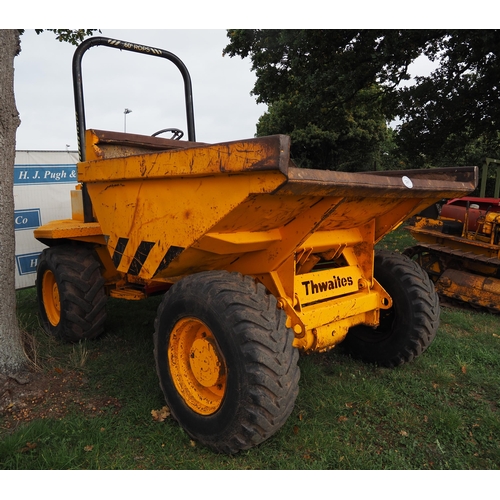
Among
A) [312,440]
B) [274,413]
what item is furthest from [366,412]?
[274,413]

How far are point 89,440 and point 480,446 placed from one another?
7.83 feet

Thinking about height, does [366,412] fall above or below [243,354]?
below

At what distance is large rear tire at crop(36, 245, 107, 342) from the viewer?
3.82 m

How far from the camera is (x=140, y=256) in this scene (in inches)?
119

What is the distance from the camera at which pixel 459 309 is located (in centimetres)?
564

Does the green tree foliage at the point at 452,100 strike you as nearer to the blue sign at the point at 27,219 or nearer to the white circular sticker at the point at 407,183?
the white circular sticker at the point at 407,183

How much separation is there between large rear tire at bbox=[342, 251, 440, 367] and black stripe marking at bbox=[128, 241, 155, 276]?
188 centimetres

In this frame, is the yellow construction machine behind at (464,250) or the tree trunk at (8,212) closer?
the tree trunk at (8,212)

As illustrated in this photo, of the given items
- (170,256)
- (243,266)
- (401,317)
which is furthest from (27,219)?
(401,317)

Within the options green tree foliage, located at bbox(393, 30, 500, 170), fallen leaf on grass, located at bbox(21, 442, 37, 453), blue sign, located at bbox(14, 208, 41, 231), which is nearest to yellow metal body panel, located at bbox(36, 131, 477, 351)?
fallen leaf on grass, located at bbox(21, 442, 37, 453)

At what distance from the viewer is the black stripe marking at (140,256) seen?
292 cm

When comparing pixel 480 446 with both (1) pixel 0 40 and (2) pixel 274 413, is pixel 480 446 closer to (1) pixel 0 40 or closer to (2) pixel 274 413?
(2) pixel 274 413

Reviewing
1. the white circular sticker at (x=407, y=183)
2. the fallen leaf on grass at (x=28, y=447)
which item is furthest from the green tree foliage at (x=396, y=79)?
the fallen leaf on grass at (x=28, y=447)

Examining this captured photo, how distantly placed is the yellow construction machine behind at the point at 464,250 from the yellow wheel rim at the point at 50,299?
4751 mm
